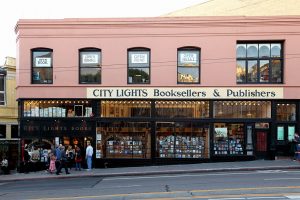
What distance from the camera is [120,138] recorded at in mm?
27484

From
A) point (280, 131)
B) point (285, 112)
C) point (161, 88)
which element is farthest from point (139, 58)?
point (280, 131)

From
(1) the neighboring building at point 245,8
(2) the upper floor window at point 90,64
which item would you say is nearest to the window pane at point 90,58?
(2) the upper floor window at point 90,64

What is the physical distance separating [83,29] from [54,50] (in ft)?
6.55

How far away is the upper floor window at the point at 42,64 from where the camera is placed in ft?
91.0

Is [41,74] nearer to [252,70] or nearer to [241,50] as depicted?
[241,50]

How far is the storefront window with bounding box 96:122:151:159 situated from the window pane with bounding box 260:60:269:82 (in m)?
6.86

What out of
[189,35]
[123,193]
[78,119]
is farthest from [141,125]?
[123,193]

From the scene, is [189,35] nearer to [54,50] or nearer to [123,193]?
[54,50]

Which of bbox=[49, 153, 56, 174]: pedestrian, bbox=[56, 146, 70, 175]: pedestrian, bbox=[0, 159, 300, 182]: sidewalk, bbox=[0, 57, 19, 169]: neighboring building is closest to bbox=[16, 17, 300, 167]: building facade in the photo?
bbox=[0, 159, 300, 182]: sidewalk

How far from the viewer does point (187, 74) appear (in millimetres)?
27500

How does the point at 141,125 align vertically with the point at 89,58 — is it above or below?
below

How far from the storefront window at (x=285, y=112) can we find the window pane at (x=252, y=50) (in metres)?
3.06

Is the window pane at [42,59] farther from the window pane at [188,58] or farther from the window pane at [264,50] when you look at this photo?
the window pane at [264,50]

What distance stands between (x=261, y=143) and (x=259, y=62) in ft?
14.6
